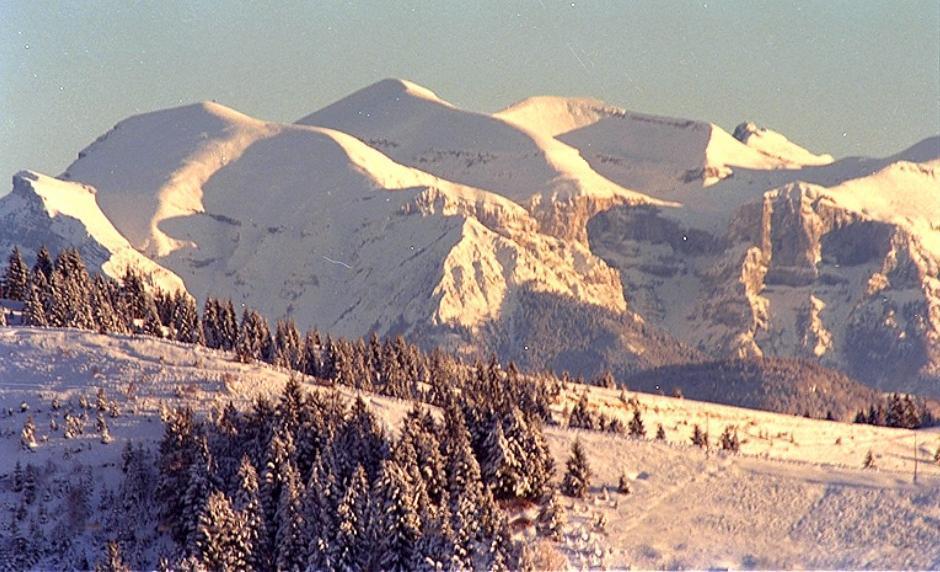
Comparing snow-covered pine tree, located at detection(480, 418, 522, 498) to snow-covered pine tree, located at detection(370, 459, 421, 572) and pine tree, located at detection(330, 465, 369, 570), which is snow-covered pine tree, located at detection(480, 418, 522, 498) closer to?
snow-covered pine tree, located at detection(370, 459, 421, 572)

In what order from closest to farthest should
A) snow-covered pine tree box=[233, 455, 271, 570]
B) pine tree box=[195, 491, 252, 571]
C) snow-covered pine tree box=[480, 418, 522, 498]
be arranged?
pine tree box=[195, 491, 252, 571]
snow-covered pine tree box=[233, 455, 271, 570]
snow-covered pine tree box=[480, 418, 522, 498]

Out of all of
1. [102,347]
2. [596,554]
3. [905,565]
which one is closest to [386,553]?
[596,554]

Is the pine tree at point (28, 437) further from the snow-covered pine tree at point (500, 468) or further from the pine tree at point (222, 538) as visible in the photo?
the snow-covered pine tree at point (500, 468)

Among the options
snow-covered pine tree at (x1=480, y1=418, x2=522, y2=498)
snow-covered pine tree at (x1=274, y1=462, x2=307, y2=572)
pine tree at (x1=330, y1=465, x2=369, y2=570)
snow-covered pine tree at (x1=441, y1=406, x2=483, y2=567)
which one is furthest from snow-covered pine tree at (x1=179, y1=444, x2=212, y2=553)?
snow-covered pine tree at (x1=480, y1=418, x2=522, y2=498)

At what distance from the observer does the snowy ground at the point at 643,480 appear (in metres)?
147

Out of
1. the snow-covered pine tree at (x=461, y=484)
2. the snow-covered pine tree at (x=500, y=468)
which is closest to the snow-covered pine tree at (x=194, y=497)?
the snow-covered pine tree at (x=461, y=484)

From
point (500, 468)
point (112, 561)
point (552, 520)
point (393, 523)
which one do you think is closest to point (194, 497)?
point (112, 561)

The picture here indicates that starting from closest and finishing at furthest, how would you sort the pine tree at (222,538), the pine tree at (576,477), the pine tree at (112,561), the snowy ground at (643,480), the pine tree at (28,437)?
the pine tree at (222,538), the pine tree at (112,561), the snowy ground at (643,480), the pine tree at (576,477), the pine tree at (28,437)

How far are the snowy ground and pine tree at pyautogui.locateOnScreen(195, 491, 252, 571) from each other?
62.2 ft

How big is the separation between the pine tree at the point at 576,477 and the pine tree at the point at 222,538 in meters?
27.3

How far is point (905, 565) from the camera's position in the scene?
142625mm

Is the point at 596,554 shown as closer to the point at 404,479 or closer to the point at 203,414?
the point at 404,479

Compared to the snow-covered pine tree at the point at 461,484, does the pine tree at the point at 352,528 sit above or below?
below

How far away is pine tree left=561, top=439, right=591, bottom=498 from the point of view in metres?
158
